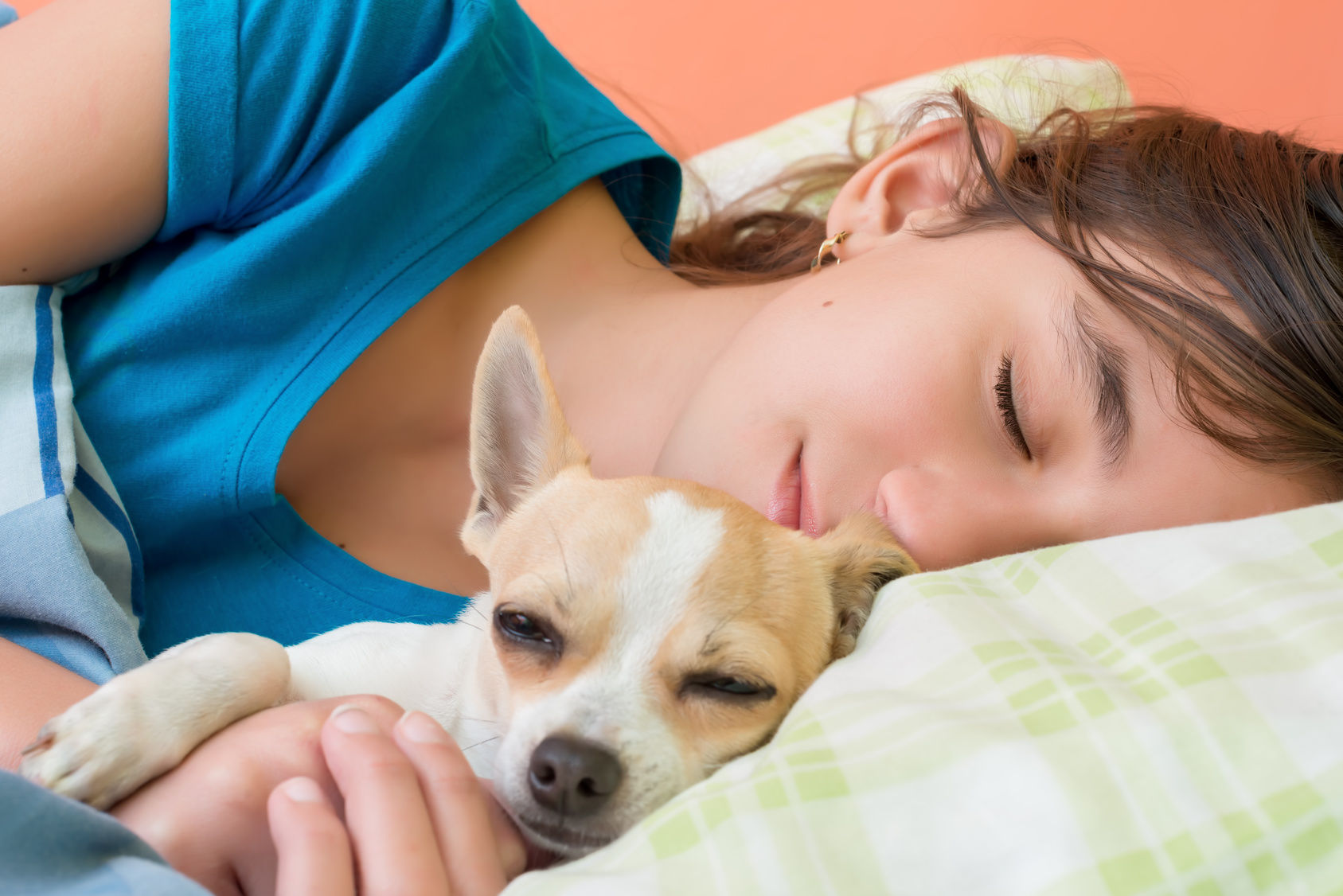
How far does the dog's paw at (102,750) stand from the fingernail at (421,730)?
27 centimetres

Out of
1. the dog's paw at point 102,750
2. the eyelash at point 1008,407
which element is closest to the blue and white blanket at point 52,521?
the dog's paw at point 102,750

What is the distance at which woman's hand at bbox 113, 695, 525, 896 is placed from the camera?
0.86 m

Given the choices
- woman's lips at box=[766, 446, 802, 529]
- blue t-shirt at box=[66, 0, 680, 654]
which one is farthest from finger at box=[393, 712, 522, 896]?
blue t-shirt at box=[66, 0, 680, 654]

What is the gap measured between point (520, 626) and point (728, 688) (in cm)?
28

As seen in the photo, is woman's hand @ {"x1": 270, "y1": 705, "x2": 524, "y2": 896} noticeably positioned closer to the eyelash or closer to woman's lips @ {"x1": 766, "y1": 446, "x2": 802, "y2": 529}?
woman's lips @ {"x1": 766, "y1": 446, "x2": 802, "y2": 529}

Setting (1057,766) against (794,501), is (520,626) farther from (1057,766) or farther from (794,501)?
(1057,766)

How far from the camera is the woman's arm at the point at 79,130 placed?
54.1 inches

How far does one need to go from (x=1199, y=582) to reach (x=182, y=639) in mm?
1736

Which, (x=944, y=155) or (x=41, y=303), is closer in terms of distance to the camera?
(x=41, y=303)

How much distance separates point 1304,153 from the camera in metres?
1.58

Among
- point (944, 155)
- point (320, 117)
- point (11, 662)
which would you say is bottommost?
point (11, 662)

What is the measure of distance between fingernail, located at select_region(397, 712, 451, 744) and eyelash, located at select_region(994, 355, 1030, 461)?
2.95 feet

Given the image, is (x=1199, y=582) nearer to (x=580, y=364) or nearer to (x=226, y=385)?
(x=580, y=364)

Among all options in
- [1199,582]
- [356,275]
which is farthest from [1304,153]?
[356,275]
